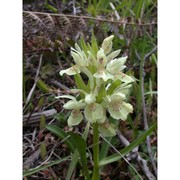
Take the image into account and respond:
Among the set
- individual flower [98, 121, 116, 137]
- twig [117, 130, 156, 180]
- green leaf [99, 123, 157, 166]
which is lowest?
twig [117, 130, 156, 180]

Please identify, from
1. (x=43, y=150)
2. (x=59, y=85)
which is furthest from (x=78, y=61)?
(x=59, y=85)

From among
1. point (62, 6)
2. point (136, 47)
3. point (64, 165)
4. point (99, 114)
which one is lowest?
point (64, 165)

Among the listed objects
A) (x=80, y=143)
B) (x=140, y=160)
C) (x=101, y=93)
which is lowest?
(x=140, y=160)

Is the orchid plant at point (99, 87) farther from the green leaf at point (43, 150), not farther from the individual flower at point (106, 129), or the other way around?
the green leaf at point (43, 150)

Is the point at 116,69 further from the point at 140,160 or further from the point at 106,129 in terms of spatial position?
the point at 140,160

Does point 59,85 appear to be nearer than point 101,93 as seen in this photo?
No

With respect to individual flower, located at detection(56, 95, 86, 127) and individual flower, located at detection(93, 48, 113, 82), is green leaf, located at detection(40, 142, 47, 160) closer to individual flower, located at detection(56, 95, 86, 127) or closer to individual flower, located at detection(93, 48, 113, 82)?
individual flower, located at detection(56, 95, 86, 127)

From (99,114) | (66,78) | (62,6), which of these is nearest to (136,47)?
(66,78)

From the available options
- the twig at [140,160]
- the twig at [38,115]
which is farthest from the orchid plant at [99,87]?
the twig at [38,115]

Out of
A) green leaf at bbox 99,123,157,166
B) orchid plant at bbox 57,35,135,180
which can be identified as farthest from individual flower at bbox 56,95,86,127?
green leaf at bbox 99,123,157,166

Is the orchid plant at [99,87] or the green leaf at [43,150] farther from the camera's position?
the green leaf at [43,150]

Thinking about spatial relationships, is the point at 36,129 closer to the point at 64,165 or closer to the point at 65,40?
the point at 64,165
